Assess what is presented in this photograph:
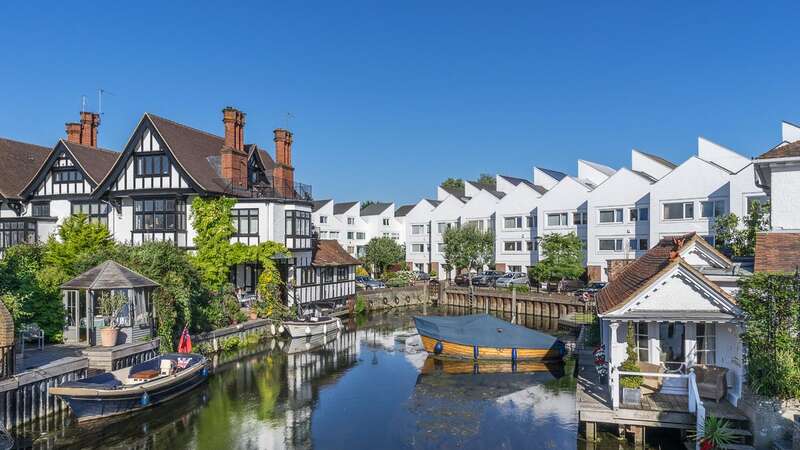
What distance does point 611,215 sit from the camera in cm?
5288

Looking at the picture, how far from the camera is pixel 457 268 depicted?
6297 cm

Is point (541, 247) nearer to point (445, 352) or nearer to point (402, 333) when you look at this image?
point (402, 333)

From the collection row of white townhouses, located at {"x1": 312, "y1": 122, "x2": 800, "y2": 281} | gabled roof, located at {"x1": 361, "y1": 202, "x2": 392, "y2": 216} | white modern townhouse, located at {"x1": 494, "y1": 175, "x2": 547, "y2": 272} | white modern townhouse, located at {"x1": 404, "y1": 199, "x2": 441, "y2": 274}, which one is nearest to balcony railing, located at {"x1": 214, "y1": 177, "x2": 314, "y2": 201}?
row of white townhouses, located at {"x1": 312, "y1": 122, "x2": 800, "y2": 281}

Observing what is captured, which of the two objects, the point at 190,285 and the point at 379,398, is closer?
the point at 379,398

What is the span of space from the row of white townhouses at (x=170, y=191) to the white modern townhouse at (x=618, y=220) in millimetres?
24822

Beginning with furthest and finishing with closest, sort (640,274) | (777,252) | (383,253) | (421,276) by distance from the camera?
(383,253), (421,276), (640,274), (777,252)

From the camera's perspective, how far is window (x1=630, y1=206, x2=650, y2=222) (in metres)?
50.2

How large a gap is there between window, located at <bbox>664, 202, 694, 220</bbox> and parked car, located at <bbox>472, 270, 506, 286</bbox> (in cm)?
1730

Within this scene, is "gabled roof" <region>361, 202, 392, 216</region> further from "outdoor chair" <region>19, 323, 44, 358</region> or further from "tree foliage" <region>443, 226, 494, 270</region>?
"outdoor chair" <region>19, 323, 44, 358</region>

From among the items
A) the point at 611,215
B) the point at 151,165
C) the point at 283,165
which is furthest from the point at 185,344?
the point at 611,215

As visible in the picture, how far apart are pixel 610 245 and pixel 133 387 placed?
43376 mm

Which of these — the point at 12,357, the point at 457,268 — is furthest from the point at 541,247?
the point at 12,357

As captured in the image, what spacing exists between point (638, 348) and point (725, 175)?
32.1 m

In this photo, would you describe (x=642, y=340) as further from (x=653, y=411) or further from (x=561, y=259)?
(x=561, y=259)
